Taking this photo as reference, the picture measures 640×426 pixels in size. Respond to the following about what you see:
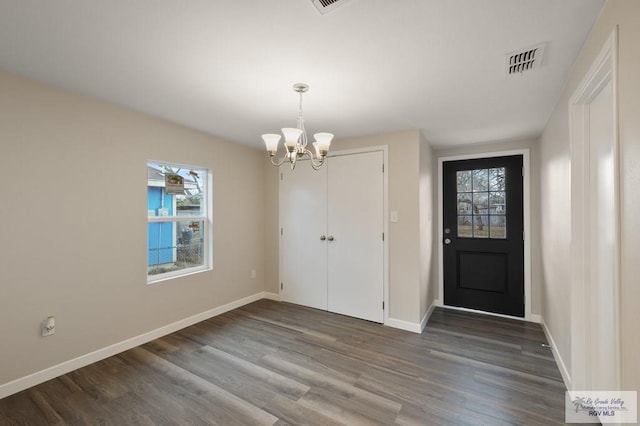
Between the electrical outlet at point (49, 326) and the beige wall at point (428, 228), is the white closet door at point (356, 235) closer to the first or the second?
the beige wall at point (428, 228)

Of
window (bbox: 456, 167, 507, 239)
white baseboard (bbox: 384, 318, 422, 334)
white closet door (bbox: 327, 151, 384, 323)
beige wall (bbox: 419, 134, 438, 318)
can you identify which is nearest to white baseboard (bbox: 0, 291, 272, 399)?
white closet door (bbox: 327, 151, 384, 323)

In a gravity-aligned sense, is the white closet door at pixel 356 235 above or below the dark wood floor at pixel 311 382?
above

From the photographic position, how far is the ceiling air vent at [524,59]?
1.66m

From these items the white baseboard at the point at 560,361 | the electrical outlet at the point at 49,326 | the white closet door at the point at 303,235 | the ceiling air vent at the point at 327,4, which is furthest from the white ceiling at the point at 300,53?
the white baseboard at the point at 560,361

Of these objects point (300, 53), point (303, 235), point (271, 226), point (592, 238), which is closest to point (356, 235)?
point (303, 235)

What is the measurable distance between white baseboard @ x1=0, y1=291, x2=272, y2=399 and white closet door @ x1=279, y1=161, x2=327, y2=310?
93cm

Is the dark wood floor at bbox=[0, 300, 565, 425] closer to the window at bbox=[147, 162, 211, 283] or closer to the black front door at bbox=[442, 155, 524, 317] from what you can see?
the black front door at bbox=[442, 155, 524, 317]

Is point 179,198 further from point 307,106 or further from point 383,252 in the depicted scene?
point 383,252

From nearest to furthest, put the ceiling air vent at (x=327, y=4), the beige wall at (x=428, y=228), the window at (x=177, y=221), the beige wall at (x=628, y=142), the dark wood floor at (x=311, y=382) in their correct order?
1. the beige wall at (x=628, y=142)
2. the ceiling air vent at (x=327, y=4)
3. the dark wood floor at (x=311, y=382)
4. the window at (x=177, y=221)
5. the beige wall at (x=428, y=228)

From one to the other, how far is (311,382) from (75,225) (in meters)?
2.33

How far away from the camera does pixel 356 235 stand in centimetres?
351

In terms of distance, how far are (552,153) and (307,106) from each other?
2.33m

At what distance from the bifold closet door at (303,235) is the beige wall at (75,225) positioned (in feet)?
4.32

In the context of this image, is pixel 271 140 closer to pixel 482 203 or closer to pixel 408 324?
pixel 408 324
